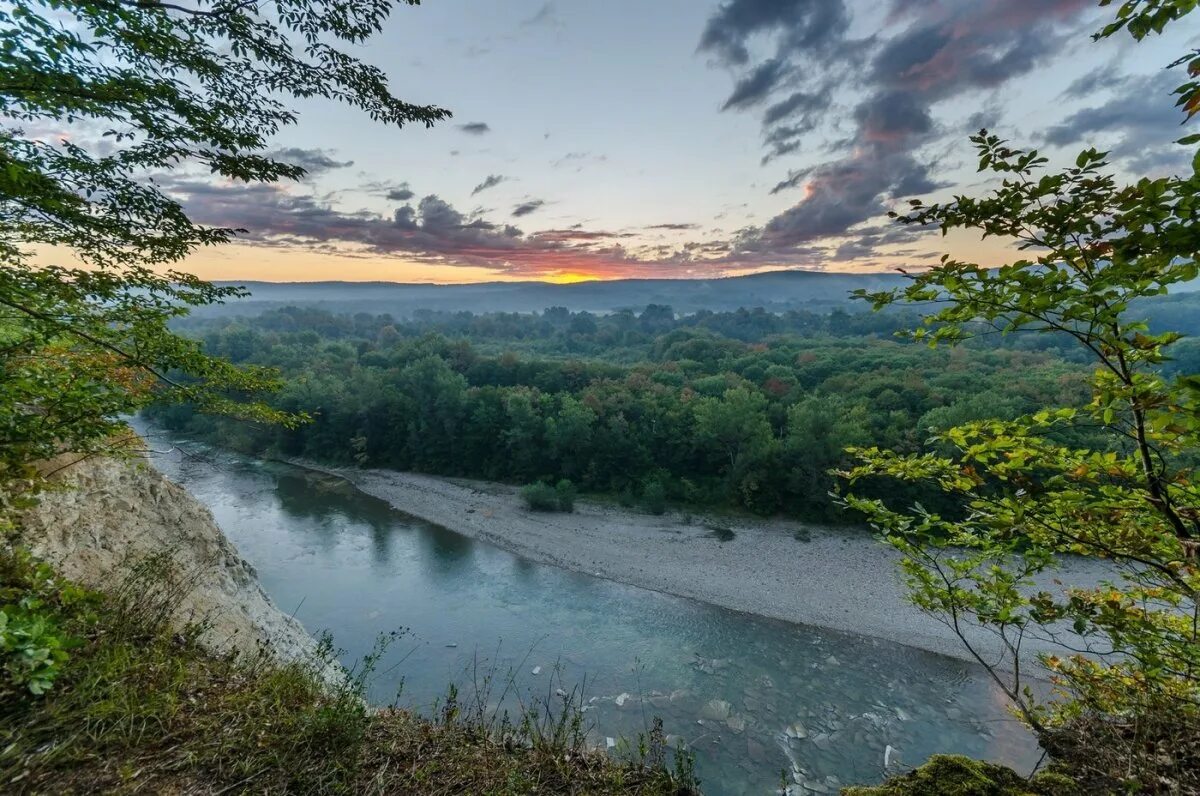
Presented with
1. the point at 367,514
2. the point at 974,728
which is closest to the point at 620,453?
the point at 367,514

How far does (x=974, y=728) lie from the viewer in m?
12.0

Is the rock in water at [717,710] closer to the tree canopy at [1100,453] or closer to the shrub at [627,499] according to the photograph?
the tree canopy at [1100,453]

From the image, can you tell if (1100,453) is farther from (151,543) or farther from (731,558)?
(731,558)

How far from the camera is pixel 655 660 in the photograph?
14.3 meters

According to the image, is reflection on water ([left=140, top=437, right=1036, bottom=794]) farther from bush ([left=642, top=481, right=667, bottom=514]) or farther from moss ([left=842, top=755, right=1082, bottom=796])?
bush ([left=642, top=481, right=667, bottom=514])

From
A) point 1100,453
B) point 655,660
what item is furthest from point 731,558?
point 1100,453

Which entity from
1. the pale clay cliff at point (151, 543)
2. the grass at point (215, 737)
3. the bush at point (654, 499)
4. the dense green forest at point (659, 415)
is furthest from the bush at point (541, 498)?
the grass at point (215, 737)

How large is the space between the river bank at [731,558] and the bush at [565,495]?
60cm

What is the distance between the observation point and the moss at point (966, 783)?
2.96 metres

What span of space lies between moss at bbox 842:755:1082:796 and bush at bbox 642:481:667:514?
2606cm

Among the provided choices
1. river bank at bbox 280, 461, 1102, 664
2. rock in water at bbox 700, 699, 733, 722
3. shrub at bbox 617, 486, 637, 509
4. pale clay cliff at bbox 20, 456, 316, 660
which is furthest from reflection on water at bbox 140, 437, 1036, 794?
shrub at bbox 617, 486, 637, 509

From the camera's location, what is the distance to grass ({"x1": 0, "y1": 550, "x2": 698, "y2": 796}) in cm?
286

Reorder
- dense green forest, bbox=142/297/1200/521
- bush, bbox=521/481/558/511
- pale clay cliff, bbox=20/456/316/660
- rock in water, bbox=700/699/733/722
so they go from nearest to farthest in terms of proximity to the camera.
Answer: pale clay cliff, bbox=20/456/316/660 < rock in water, bbox=700/699/733/722 < dense green forest, bbox=142/297/1200/521 < bush, bbox=521/481/558/511

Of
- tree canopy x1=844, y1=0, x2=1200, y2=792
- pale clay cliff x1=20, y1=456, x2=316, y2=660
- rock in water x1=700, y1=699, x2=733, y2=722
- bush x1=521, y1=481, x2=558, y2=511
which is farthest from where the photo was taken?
bush x1=521, y1=481, x2=558, y2=511
